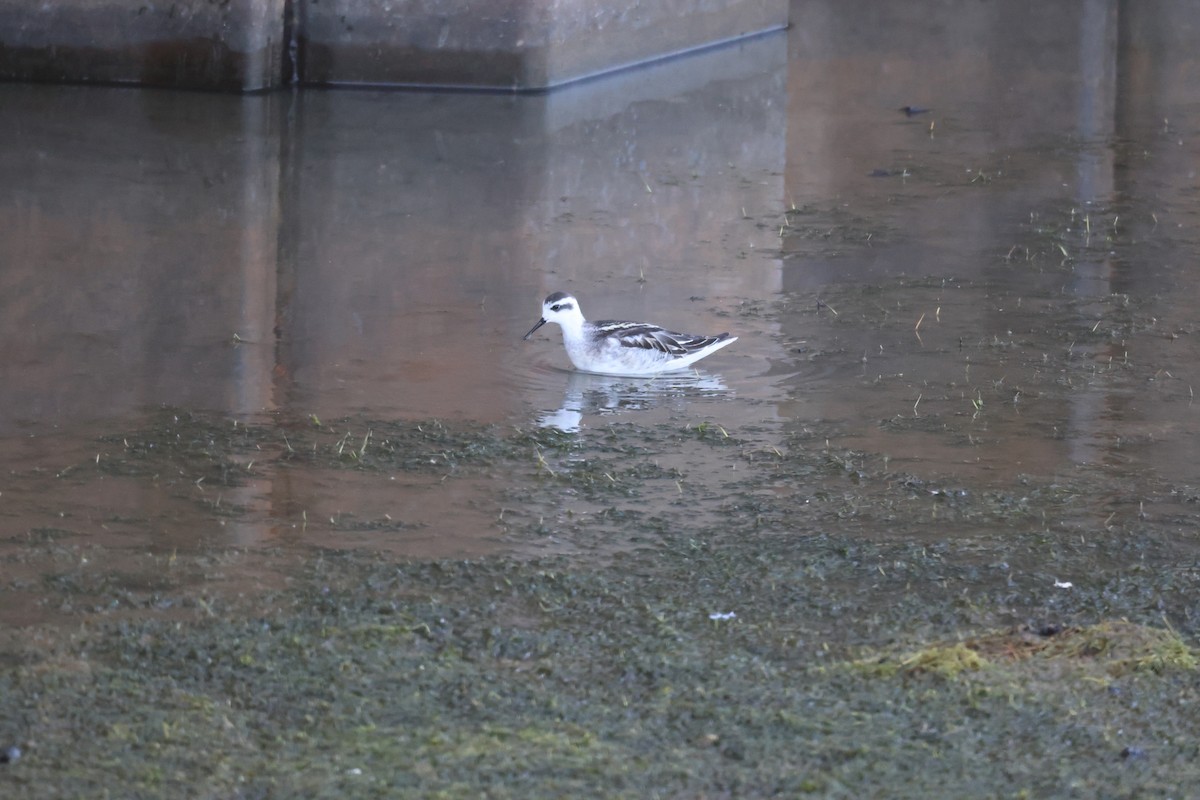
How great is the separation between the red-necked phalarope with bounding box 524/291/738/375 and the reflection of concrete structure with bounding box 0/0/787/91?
8764 millimetres

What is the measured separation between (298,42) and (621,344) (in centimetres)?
971

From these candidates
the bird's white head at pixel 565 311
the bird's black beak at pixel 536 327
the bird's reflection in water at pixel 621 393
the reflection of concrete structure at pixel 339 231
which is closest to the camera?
the bird's reflection in water at pixel 621 393

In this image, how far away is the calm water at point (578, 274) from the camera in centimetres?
801

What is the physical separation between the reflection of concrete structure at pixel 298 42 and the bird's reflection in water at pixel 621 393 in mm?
8892

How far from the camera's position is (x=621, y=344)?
932 centimetres

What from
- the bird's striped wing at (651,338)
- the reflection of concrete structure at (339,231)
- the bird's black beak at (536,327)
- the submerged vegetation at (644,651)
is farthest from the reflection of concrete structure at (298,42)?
the submerged vegetation at (644,651)

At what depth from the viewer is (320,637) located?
5875 mm

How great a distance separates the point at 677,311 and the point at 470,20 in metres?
7.86

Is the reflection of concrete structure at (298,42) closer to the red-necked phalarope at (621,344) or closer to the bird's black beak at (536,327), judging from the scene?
the bird's black beak at (536,327)

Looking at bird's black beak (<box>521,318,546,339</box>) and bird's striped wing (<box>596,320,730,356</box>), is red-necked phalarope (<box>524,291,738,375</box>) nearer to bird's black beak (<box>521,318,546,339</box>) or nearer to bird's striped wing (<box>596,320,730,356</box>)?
bird's striped wing (<box>596,320,730,356</box>)

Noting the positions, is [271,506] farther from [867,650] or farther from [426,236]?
[426,236]

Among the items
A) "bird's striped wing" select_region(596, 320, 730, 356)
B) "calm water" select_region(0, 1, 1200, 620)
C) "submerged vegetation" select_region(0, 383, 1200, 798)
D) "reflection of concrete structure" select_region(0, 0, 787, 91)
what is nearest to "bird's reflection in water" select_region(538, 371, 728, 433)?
"calm water" select_region(0, 1, 1200, 620)

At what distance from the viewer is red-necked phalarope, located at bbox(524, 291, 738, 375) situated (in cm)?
935

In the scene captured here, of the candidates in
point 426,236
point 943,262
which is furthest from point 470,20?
point 943,262
